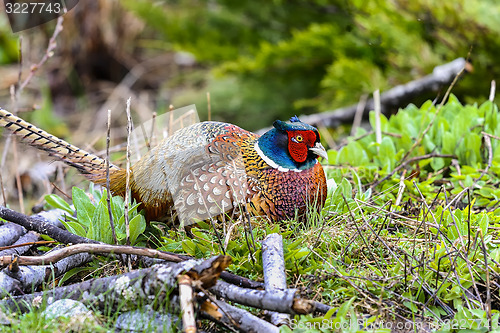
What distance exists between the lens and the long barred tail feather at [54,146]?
2.94 metres

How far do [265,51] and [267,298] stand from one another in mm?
4424

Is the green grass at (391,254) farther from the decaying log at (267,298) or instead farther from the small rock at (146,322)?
the small rock at (146,322)

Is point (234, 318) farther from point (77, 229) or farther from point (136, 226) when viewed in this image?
point (77, 229)

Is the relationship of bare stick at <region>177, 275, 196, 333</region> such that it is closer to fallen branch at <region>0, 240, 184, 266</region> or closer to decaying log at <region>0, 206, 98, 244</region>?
fallen branch at <region>0, 240, 184, 266</region>

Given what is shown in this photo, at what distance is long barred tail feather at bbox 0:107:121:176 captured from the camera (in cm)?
294

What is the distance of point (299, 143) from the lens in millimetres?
2891

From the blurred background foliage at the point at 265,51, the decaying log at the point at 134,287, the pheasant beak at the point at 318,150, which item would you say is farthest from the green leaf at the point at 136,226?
the blurred background foliage at the point at 265,51

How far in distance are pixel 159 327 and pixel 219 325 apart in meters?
0.24

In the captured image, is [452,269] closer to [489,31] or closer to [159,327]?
[159,327]

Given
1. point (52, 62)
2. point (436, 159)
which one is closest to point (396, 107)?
point (436, 159)

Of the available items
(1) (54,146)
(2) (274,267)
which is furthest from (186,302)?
(1) (54,146)

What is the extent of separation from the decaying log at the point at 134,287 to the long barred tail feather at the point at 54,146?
3.29 ft

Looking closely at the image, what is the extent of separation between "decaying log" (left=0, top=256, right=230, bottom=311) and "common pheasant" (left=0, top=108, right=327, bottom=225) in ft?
1.82

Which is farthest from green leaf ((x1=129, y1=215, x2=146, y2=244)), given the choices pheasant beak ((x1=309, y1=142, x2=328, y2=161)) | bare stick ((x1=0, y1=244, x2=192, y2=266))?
pheasant beak ((x1=309, y1=142, x2=328, y2=161))
